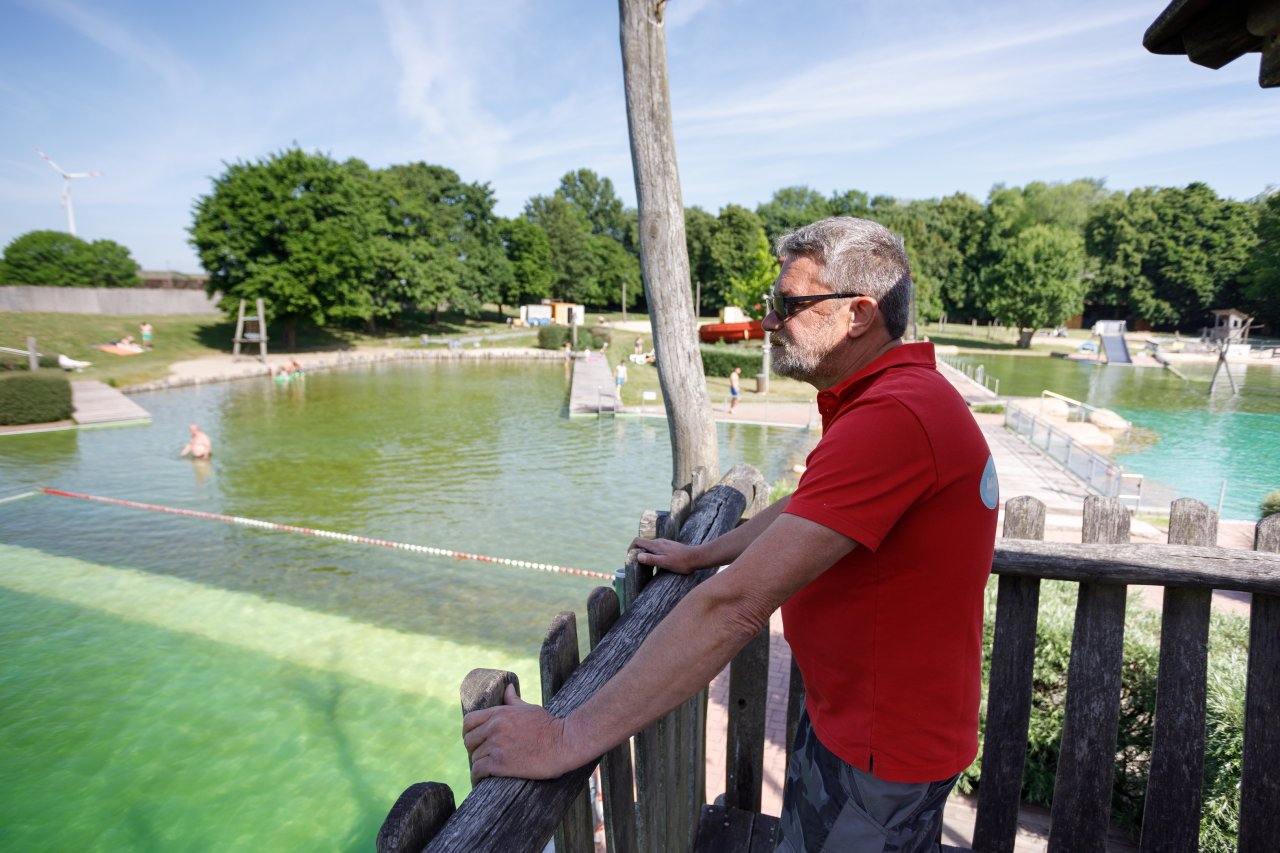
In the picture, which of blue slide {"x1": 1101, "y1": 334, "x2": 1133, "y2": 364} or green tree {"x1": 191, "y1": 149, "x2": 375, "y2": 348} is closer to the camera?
green tree {"x1": 191, "y1": 149, "x2": 375, "y2": 348}

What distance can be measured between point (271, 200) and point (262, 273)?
5.36m

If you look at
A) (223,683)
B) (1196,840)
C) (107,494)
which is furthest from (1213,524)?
(107,494)

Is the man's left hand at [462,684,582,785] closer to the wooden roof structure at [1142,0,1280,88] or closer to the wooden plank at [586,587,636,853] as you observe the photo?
the wooden plank at [586,587,636,853]

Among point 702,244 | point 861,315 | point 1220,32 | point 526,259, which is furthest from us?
point 702,244

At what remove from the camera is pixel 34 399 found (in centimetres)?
2123

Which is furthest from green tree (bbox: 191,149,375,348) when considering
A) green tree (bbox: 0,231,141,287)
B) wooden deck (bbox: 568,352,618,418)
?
green tree (bbox: 0,231,141,287)

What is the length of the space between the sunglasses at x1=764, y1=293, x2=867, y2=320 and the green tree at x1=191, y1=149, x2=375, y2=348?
143 ft

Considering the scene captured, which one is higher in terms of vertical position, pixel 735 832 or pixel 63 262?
pixel 63 262

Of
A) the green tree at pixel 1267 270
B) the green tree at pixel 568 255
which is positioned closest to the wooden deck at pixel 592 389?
the green tree at pixel 568 255

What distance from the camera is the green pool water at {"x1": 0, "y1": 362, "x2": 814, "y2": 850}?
629 cm

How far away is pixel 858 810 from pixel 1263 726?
5.45 feet

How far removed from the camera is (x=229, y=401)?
89.6 feet

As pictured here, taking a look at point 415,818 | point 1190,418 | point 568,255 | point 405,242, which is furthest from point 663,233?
point 568,255

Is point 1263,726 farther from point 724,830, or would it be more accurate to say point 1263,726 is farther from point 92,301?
point 92,301
